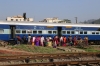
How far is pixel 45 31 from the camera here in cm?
2992

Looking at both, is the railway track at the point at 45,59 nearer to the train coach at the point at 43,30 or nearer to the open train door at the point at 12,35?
the open train door at the point at 12,35

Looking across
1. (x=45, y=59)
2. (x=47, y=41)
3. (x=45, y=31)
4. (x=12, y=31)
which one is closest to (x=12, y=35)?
(x=12, y=31)

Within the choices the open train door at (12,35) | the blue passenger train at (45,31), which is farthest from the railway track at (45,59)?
the blue passenger train at (45,31)

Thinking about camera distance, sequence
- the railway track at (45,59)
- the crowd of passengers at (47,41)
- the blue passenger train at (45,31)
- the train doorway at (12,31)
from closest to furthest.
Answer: the railway track at (45,59)
the crowd of passengers at (47,41)
the blue passenger train at (45,31)
the train doorway at (12,31)

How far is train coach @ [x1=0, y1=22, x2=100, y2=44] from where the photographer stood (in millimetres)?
27844

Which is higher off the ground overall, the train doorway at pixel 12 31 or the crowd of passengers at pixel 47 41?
the train doorway at pixel 12 31

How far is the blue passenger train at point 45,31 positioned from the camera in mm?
27812

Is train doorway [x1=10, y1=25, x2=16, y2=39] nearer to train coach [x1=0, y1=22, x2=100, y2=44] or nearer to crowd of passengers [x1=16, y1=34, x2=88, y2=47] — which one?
train coach [x1=0, y1=22, x2=100, y2=44]

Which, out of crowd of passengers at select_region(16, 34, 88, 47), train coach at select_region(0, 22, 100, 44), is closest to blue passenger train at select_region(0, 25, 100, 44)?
train coach at select_region(0, 22, 100, 44)

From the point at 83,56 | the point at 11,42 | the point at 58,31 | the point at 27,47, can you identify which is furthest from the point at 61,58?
the point at 58,31

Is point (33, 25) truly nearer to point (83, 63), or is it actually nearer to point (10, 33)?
point (10, 33)

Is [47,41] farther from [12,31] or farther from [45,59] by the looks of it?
[45,59]

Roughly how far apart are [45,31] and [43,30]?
0.31 meters

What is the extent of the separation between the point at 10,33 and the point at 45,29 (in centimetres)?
487
